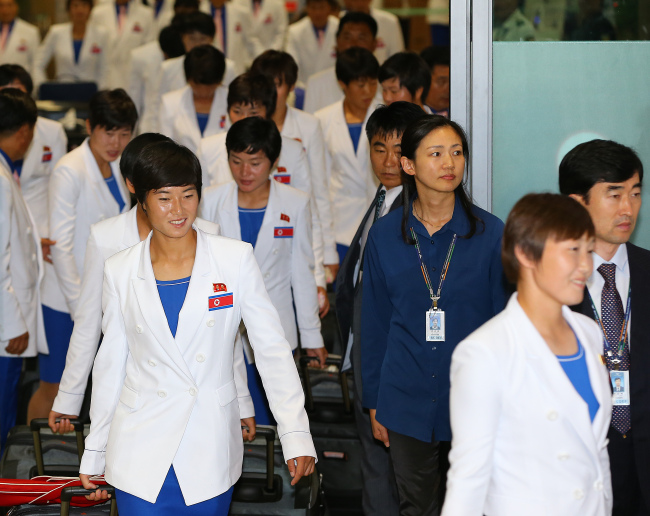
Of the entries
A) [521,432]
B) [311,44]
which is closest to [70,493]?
[521,432]

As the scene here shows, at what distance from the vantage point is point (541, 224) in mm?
2295

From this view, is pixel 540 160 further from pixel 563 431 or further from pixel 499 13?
pixel 563 431

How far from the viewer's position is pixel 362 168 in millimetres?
6066

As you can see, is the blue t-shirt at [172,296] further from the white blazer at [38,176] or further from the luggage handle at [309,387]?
the white blazer at [38,176]

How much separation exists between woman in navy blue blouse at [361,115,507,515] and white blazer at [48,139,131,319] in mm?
2039

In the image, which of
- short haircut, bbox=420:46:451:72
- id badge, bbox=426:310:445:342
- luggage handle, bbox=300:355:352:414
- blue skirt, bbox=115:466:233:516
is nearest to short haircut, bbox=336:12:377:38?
short haircut, bbox=420:46:451:72

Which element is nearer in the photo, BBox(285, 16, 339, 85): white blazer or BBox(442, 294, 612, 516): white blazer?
BBox(442, 294, 612, 516): white blazer

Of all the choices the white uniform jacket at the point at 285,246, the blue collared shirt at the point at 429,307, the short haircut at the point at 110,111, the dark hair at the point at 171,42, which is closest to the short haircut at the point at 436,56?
the dark hair at the point at 171,42

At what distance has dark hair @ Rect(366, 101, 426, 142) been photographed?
3.93m

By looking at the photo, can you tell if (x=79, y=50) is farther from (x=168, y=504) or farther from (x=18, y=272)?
(x=168, y=504)

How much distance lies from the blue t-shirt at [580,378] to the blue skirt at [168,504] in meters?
1.22

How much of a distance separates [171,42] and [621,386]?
6.08 metres

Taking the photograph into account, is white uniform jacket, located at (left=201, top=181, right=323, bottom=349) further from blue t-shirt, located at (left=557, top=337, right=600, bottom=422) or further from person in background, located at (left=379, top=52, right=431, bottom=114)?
blue t-shirt, located at (left=557, top=337, right=600, bottom=422)

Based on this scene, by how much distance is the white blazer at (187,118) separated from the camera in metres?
6.43
